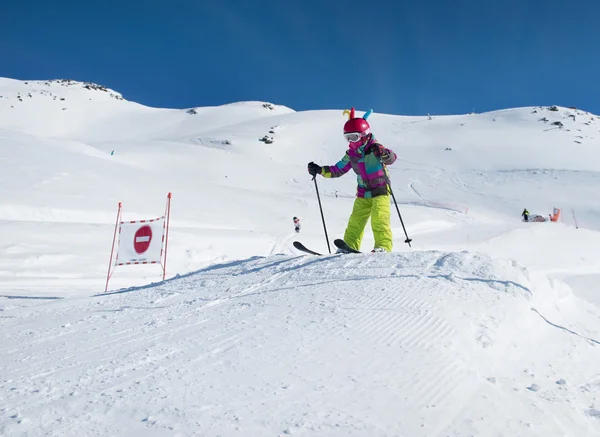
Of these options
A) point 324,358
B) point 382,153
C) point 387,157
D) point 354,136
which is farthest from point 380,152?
point 324,358

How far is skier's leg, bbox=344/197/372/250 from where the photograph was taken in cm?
678

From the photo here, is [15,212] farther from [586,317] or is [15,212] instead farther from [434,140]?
[434,140]

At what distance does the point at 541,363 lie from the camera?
3012mm

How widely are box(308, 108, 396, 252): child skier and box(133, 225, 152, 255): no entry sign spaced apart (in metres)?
3.85

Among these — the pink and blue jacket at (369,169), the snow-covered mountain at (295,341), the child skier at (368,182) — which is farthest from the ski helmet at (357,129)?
the snow-covered mountain at (295,341)

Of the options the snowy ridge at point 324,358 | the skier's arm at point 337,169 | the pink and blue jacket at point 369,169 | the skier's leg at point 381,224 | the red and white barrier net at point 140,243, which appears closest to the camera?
the snowy ridge at point 324,358

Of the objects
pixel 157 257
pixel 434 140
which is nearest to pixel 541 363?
pixel 157 257

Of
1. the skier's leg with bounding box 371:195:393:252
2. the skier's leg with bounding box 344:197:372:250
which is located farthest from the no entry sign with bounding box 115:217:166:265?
the skier's leg with bounding box 371:195:393:252

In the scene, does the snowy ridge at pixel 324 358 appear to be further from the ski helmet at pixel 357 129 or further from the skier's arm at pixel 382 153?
the ski helmet at pixel 357 129

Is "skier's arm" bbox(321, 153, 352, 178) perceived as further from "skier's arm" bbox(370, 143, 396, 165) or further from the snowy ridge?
→ the snowy ridge

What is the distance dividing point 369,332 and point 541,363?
3.97ft

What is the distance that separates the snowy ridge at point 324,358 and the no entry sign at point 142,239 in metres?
3.88

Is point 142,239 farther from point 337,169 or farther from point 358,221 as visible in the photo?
point 358,221

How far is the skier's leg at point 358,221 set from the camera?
6781 millimetres
